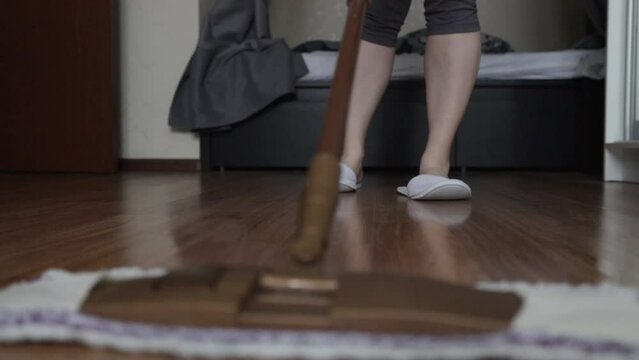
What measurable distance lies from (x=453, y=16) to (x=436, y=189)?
31 centimetres

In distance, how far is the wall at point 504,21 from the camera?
3.31m

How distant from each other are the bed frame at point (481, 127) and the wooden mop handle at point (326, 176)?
75.9 inches

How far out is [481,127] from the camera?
254 cm

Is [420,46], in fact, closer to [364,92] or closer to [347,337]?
[364,92]

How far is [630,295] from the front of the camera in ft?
1.55

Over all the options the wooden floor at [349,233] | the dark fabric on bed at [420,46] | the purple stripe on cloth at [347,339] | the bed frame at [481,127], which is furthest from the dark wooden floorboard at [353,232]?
the dark fabric on bed at [420,46]

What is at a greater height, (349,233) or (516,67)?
(516,67)

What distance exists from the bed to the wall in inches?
31.1

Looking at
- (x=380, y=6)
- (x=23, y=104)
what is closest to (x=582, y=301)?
(x=380, y=6)

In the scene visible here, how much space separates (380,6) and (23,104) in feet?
5.21

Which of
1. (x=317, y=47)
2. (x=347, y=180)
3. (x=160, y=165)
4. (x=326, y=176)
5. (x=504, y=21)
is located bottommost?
(x=160, y=165)

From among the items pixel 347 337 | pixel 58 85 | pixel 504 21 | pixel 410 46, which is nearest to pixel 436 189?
pixel 347 337

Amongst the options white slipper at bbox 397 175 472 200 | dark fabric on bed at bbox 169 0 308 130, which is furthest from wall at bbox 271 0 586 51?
white slipper at bbox 397 175 472 200

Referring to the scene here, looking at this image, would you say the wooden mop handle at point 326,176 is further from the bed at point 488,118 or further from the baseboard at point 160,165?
the baseboard at point 160,165
